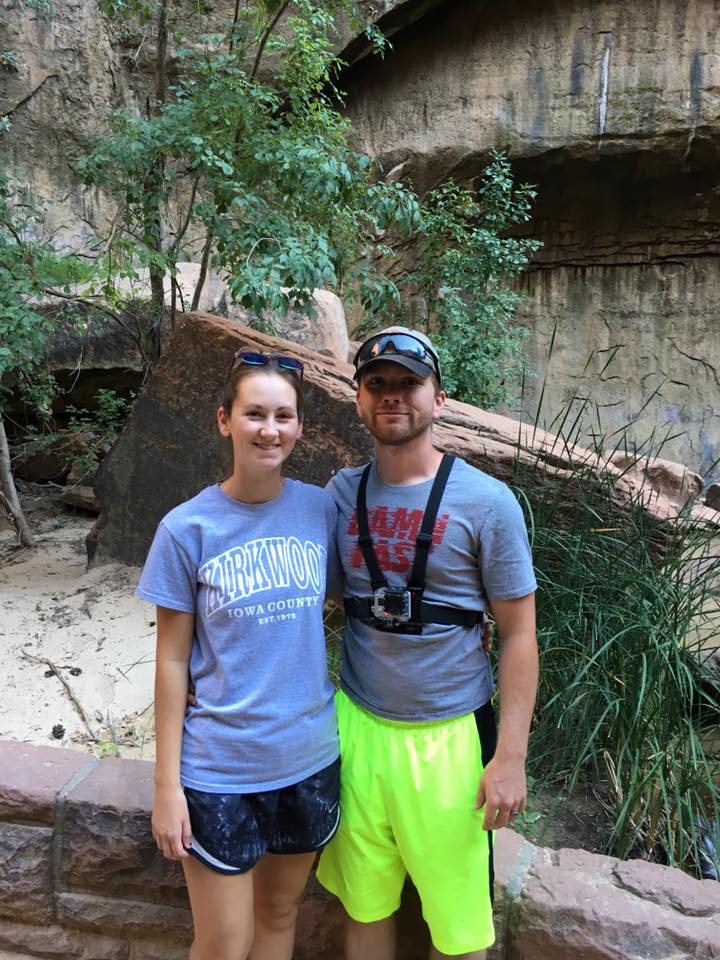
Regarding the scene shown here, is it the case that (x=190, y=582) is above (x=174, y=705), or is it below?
above

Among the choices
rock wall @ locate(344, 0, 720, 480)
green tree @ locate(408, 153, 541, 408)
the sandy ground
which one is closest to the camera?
the sandy ground

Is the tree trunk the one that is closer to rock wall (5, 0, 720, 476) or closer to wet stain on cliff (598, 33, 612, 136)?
rock wall (5, 0, 720, 476)

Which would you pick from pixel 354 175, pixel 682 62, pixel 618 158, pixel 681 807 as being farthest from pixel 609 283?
pixel 681 807

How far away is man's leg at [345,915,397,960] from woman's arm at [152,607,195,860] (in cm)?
43

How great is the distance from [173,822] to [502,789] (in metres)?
0.61

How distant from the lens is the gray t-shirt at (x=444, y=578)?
1316mm


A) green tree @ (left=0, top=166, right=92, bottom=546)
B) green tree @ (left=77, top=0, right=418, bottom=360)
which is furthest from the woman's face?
green tree @ (left=0, top=166, right=92, bottom=546)

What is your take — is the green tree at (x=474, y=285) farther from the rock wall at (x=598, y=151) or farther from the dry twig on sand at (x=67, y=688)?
the dry twig on sand at (x=67, y=688)

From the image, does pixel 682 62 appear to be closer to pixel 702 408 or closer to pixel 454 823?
pixel 702 408

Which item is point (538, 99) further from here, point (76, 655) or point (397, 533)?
point (397, 533)

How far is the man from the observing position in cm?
132

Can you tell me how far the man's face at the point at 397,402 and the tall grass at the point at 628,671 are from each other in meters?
1.03

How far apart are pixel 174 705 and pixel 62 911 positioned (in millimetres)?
1027

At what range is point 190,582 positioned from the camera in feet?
4.27
